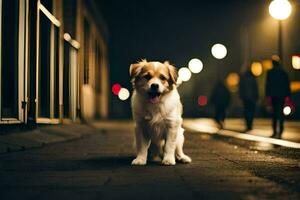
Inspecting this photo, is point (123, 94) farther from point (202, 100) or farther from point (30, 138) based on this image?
point (30, 138)

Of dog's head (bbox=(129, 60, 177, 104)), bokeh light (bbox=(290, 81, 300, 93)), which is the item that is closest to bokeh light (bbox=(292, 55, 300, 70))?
bokeh light (bbox=(290, 81, 300, 93))

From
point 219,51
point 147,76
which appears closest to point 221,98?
point 219,51

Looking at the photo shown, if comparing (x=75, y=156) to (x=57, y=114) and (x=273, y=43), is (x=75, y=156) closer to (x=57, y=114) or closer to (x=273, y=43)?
(x=57, y=114)

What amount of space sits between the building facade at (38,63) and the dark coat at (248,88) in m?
5.52

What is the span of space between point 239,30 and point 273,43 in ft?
25.5

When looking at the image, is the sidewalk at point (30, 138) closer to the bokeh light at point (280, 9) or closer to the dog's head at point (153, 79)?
the dog's head at point (153, 79)

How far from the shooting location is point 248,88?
20.4 meters

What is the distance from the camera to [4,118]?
37.8ft

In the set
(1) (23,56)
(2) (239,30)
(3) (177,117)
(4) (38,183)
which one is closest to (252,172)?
(3) (177,117)

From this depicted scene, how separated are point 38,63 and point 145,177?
8098mm

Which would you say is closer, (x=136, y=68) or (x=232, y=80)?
(x=136, y=68)

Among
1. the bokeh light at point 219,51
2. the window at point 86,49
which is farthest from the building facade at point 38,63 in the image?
the bokeh light at point 219,51

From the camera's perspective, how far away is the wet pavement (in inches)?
210

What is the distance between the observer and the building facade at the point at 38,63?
39.0 feet
